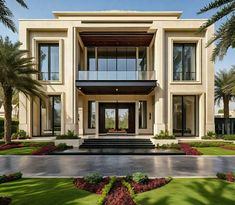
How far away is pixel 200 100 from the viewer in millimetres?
22875

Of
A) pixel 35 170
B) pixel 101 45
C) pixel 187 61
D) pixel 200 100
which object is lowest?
pixel 35 170

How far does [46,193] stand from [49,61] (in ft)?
57.8

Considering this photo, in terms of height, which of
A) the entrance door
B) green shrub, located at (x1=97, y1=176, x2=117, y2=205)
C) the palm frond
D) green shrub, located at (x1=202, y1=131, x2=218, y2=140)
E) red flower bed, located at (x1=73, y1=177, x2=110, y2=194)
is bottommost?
red flower bed, located at (x1=73, y1=177, x2=110, y2=194)

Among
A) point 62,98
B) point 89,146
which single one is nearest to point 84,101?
point 62,98

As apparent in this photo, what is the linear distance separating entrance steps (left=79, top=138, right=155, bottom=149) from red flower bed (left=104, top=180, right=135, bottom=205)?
1056 cm

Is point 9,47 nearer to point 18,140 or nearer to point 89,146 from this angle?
point 18,140

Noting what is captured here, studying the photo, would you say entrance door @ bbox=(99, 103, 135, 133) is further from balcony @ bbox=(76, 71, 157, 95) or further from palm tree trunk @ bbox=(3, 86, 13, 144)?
palm tree trunk @ bbox=(3, 86, 13, 144)

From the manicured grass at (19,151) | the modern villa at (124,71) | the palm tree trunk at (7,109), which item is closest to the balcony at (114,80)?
the modern villa at (124,71)

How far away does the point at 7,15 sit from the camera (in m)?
10.6

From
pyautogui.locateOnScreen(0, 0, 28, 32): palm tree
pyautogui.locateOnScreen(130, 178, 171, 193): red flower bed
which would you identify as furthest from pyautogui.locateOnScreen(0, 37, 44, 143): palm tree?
pyautogui.locateOnScreen(130, 178, 171, 193): red flower bed

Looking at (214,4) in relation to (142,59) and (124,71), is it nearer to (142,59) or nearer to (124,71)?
(124,71)

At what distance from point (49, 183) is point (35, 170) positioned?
2897 mm

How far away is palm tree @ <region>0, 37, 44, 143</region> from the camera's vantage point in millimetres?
19019

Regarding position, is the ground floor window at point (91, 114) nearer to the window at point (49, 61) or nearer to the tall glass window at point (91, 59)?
the tall glass window at point (91, 59)
